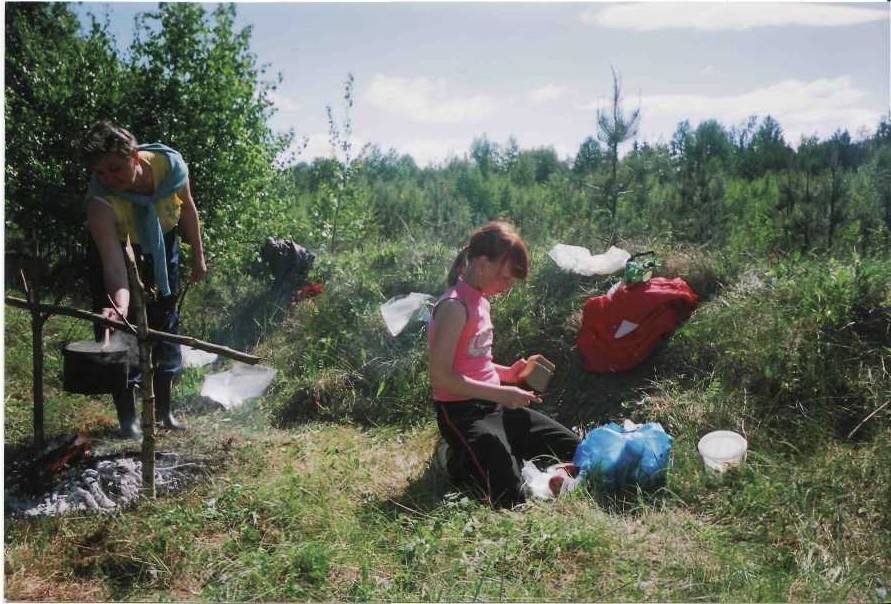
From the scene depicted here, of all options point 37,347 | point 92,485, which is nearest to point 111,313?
point 37,347

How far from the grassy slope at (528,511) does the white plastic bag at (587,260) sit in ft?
2.55

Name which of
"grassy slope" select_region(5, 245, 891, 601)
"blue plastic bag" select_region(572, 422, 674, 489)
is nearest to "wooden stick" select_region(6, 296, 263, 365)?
"grassy slope" select_region(5, 245, 891, 601)

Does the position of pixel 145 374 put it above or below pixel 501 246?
below

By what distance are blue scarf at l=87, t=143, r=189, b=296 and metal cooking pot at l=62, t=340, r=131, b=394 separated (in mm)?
557

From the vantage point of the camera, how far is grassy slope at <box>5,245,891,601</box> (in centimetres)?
262

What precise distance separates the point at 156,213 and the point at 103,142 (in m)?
0.54

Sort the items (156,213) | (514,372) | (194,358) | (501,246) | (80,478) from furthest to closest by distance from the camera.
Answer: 1. (194,358)
2. (156,213)
3. (514,372)
4. (80,478)
5. (501,246)

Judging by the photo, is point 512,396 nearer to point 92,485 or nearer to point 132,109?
point 92,485

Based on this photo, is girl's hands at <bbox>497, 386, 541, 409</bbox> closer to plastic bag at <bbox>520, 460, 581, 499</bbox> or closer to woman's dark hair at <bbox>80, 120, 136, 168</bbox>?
plastic bag at <bbox>520, 460, 581, 499</bbox>

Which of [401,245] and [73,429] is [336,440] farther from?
[401,245]

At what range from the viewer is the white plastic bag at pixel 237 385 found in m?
5.00

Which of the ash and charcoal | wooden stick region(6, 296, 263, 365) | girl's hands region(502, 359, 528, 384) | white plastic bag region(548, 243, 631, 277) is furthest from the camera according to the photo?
white plastic bag region(548, 243, 631, 277)

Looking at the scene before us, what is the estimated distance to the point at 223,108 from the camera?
5.67 metres

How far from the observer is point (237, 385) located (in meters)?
5.18
